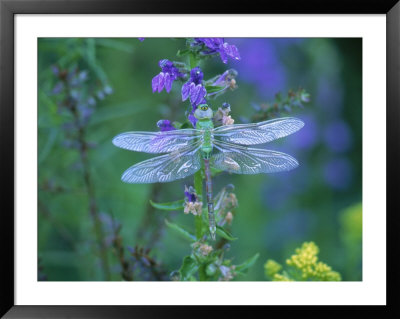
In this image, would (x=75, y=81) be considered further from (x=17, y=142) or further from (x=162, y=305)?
(x=162, y=305)

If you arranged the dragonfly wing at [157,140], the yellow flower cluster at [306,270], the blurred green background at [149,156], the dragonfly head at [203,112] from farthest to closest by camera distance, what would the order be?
the blurred green background at [149,156]
the yellow flower cluster at [306,270]
the dragonfly wing at [157,140]
the dragonfly head at [203,112]

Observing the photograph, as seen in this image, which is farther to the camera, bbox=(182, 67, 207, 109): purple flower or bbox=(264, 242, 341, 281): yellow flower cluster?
bbox=(264, 242, 341, 281): yellow flower cluster

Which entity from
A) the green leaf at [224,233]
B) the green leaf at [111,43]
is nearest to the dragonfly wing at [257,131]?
the green leaf at [224,233]

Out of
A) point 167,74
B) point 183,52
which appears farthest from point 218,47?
point 167,74

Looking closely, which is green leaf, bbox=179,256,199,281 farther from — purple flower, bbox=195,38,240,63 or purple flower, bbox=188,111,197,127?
purple flower, bbox=195,38,240,63

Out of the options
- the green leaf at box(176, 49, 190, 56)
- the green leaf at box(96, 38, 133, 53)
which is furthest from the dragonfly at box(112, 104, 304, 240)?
the green leaf at box(96, 38, 133, 53)

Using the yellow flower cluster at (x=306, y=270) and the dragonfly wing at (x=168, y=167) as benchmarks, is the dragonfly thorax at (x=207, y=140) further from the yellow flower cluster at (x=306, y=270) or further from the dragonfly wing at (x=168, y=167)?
the yellow flower cluster at (x=306, y=270)
